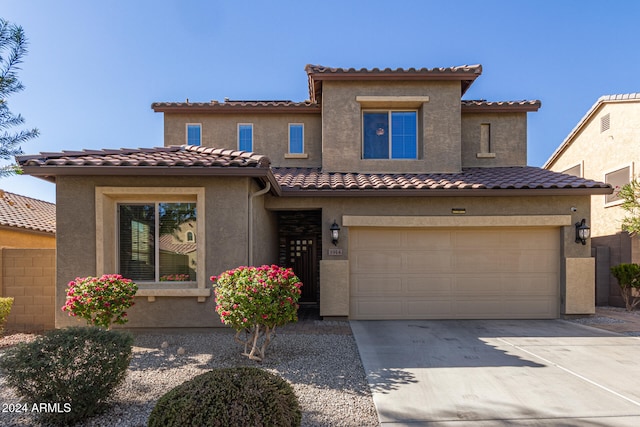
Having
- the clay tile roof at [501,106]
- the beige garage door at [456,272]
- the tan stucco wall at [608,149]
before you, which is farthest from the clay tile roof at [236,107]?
the tan stucco wall at [608,149]

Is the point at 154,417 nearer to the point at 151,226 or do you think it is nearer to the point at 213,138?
the point at 151,226

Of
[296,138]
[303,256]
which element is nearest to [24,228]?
[303,256]

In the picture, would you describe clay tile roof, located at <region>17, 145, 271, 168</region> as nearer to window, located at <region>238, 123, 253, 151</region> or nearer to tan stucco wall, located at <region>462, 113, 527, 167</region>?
window, located at <region>238, 123, 253, 151</region>

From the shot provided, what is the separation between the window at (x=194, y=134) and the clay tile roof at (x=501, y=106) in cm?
916

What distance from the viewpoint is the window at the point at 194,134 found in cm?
1210

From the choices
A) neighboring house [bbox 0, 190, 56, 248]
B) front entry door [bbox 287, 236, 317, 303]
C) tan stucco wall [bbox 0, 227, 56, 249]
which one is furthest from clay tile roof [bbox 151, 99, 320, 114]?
tan stucco wall [bbox 0, 227, 56, 249]

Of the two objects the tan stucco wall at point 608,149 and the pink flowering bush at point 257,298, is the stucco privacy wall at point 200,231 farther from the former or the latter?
the tan stucco wall at point 608,149

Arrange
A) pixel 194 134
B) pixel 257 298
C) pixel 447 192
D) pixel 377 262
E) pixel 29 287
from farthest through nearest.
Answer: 1. pixel 194 134
2. pixel 377 262
3. pixel 447 192
4. pixel 29 287
5. pixel 257 298

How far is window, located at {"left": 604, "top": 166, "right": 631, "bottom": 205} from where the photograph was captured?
13203mm

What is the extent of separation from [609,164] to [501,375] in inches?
525

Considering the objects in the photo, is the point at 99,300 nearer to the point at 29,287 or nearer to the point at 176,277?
the point at 176,277

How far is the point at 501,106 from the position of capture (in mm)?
11539

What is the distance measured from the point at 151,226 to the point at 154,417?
17.4 ft

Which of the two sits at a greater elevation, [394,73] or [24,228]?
[394,73]
